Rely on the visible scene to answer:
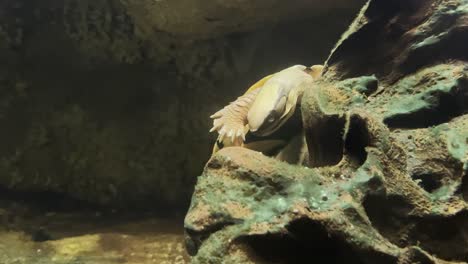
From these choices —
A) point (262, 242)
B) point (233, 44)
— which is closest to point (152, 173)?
point (233, 44)

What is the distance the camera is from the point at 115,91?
5105 millimetres

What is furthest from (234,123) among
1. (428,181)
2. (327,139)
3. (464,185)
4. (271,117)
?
(464,185)

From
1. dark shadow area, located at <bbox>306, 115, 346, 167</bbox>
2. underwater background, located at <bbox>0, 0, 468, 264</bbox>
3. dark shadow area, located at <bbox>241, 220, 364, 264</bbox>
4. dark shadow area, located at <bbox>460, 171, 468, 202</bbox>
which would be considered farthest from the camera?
dark shadow area, located at <bbox>306, 115, 346, 167</bbox>

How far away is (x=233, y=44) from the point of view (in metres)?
4.69

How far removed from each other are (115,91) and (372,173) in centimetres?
380

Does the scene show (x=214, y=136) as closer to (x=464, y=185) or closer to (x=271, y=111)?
(x=271, y=111)

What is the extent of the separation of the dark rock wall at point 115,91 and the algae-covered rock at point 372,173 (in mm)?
2035

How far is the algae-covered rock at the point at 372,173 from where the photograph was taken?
1.69 metres

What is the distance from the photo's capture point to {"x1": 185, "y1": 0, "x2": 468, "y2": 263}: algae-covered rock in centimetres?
169

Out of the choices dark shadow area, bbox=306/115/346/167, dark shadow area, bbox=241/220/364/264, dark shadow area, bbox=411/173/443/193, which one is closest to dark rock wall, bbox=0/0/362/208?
dark shadow area, bbox=306/115/346/167

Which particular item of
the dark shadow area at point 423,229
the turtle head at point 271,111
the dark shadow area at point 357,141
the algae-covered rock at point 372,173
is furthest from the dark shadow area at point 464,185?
the turtle head at point 271,111

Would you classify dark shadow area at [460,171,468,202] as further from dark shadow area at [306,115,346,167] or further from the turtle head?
the turtle head

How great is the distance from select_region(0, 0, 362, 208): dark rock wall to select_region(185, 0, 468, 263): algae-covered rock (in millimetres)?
2035

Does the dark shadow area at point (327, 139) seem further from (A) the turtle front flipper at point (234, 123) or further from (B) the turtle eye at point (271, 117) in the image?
(A) the turtle front flipper at point (234, 123)
